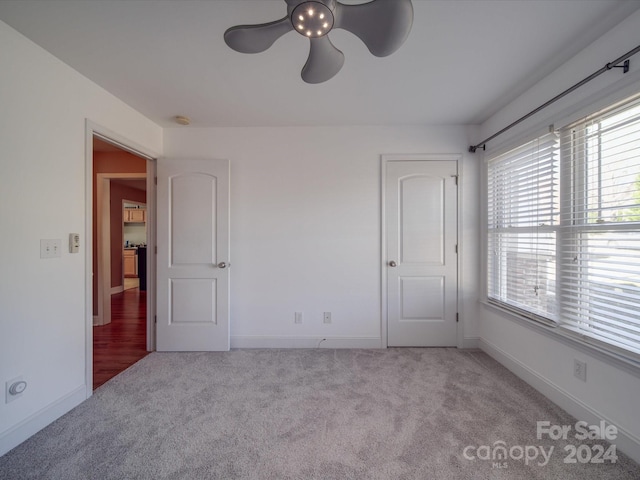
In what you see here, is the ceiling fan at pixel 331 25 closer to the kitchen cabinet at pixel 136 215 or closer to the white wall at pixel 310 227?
the white wall at pixel 310 227

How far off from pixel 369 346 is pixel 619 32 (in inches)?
117

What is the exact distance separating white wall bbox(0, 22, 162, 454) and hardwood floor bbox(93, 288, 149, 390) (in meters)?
0.48

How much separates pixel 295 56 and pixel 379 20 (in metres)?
0.82

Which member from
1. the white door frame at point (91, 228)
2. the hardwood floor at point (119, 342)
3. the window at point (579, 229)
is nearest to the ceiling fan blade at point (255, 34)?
the white door frame at point (91, 228)

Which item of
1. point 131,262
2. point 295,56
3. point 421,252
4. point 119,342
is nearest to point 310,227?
point 421,252

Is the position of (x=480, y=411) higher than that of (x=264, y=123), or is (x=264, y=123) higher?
(x=264, y=123)

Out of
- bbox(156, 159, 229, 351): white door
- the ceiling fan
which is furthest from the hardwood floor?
the ceiling fan

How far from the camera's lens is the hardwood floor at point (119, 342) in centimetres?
239

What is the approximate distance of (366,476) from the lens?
1.29m

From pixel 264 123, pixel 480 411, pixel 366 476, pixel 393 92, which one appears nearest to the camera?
pixel 366 476

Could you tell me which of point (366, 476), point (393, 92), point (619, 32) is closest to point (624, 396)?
point (366, 476)

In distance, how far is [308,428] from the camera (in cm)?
162

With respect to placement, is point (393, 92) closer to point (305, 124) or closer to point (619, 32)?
point (305, 124)

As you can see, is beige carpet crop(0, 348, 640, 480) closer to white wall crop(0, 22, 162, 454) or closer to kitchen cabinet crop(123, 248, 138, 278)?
white wall crop(0, 22, 162, 454)
